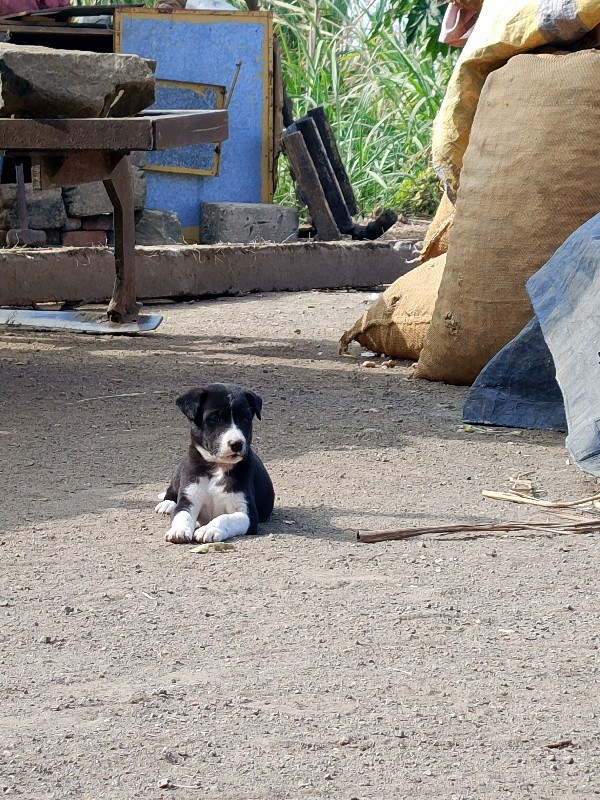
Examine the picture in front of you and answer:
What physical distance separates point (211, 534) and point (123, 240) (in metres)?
3.93

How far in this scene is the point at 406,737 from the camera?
7.72 ft

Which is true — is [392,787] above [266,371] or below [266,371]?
above

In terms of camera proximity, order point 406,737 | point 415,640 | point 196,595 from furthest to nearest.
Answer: point 196,595, point 415,640, point 406,737

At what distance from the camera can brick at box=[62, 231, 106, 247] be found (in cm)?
1028

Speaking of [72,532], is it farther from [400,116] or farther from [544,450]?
[400,116]

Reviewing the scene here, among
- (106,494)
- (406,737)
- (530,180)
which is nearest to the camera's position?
(406,737)

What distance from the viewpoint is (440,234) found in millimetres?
7027

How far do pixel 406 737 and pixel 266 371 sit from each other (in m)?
4.22

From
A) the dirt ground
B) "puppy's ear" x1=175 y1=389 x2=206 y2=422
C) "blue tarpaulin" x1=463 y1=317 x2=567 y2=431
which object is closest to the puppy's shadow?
the dirt ground

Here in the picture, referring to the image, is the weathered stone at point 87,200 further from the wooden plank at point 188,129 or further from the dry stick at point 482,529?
the dry stick at point 482,529

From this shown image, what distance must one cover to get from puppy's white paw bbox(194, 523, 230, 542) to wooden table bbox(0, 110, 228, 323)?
2404 mm

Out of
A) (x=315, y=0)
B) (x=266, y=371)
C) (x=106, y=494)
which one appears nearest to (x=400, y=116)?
(x=315, y=0)

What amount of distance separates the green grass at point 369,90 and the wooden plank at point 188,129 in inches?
279

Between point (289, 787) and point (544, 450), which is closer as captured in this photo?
point (289, 787)
